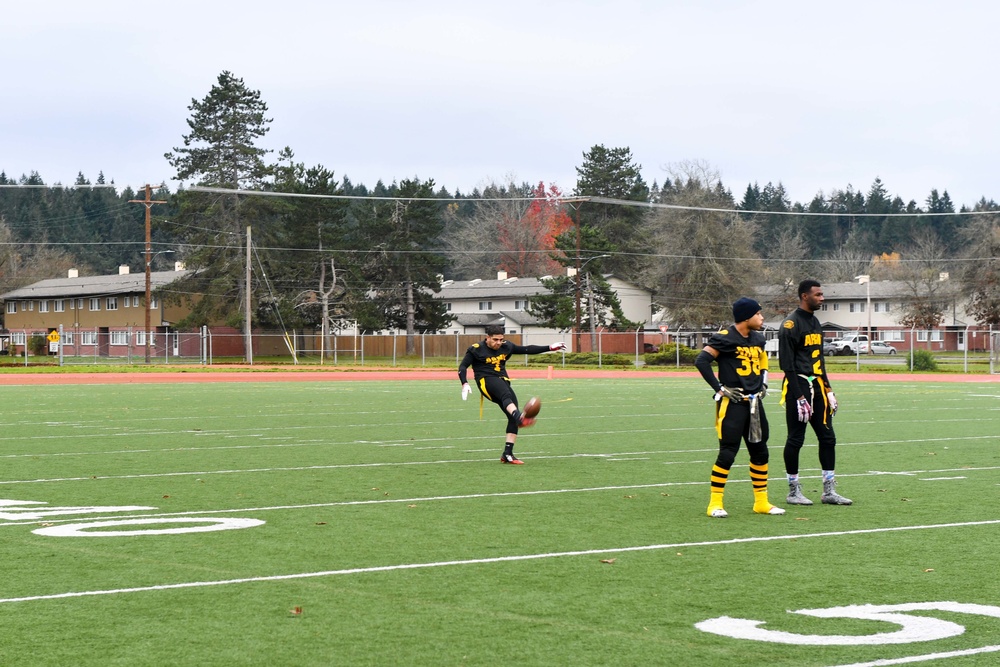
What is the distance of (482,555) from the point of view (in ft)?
28.7

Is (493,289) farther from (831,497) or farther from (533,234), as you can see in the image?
(831,497)

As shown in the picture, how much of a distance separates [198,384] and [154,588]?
1373 inches

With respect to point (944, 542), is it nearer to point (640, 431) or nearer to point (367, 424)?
point (640, 431)

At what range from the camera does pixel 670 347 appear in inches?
2437

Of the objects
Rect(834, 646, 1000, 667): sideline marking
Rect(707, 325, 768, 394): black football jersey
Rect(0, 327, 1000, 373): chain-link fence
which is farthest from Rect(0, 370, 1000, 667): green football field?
Rect(0, 327, 1000, 373): chain-link fence

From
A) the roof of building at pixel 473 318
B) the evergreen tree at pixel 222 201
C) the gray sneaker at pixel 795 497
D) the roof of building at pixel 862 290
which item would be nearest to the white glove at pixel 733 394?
the gray sneaker at pixel 795 497

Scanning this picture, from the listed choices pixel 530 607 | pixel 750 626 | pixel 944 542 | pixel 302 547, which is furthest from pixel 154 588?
pixel 944 542

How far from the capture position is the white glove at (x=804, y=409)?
11.3 metres

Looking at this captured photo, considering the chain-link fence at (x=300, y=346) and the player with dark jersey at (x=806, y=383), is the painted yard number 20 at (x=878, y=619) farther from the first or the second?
the chain-link fence at (x=300, y=346)

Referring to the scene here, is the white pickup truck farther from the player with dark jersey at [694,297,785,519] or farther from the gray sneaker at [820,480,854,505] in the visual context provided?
the player with dark jersey at [694,297,785,519]

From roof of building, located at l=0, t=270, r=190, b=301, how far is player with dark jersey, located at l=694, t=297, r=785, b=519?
7885 cm

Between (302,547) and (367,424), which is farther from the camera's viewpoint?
(367,424)

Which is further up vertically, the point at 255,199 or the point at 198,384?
the point at 255,199

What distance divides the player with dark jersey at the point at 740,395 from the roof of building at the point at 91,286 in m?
78.9
